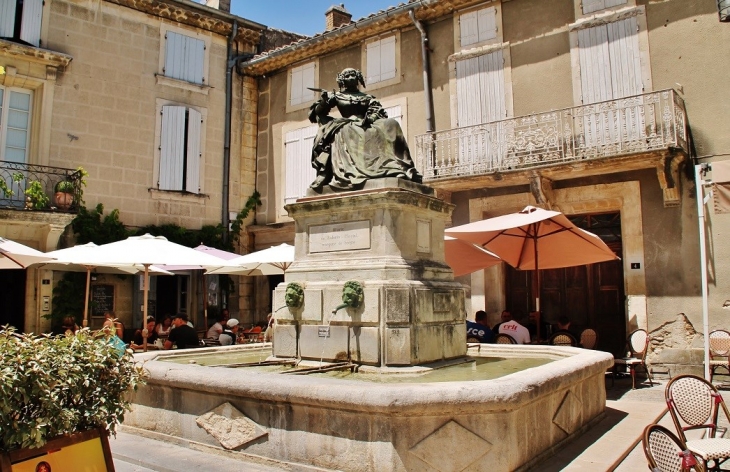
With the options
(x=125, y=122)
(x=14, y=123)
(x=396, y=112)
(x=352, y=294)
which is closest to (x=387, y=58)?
(x=396, y=112)

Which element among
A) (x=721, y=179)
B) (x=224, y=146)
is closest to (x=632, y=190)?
(x=721, y=179)

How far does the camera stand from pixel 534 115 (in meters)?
12.0

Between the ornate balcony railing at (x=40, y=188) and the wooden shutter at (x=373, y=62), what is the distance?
7.15 meters

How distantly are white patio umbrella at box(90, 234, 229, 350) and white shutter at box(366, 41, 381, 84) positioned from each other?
6.76 meters

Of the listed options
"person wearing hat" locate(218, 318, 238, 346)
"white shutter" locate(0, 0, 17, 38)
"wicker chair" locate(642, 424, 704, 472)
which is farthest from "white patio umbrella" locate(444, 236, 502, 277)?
"white shutter" locate(0, 0, 17, 38)

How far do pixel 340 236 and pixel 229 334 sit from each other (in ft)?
19.4

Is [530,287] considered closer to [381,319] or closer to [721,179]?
[721,179]

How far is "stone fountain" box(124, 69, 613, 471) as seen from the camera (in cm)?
364

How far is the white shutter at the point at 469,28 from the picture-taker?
13.5m

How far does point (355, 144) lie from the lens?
6.04m

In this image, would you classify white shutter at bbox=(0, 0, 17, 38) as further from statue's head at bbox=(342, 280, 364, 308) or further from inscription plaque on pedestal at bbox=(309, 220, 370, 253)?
statue's head at bbox=(342, 280, 364, 308)

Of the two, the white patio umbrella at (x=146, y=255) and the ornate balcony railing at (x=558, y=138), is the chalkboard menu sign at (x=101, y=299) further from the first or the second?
the ornate balcony railing at (x=558, y=138)

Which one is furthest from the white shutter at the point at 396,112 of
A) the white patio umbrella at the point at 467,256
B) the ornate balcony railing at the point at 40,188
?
the ornate balcony railing at the point at 40,188

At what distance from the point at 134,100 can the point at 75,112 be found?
1.50 meters
